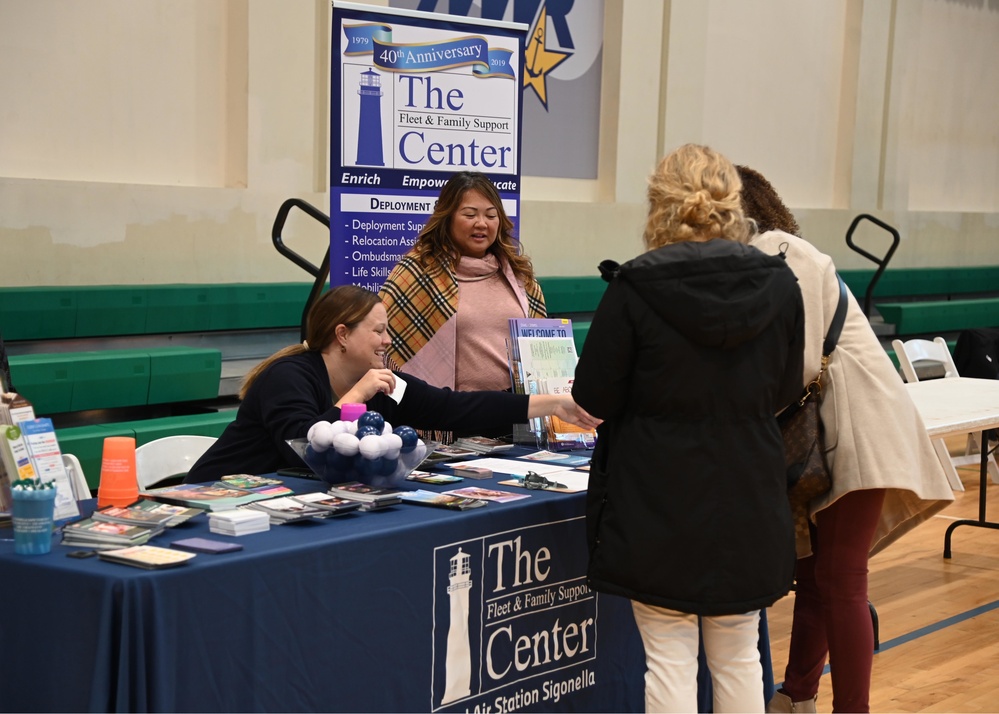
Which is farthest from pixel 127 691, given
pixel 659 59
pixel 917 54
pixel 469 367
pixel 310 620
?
pixel 917 54

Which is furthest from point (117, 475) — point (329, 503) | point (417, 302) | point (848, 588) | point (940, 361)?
point (940, 361)

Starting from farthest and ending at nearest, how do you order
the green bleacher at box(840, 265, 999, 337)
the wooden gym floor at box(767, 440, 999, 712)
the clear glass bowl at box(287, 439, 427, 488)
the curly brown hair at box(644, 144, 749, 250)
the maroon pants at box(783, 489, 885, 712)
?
the green bleacher at box(840, 265, 999, 337)
the wooden gym floor at box(767, 440, 999, 712)
the maroon pants at box(783, 489, 885, 712)
the clear glass bowl at box(287, 439, 427, 488)
the curly brown hair at box(644, 144, 749, 250)

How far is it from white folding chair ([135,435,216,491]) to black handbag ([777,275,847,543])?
1.56m

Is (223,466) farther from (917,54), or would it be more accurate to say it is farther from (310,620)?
(917,54)

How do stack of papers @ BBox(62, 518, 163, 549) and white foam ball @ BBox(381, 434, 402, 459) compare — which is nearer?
stack of papers @ BBox(62, 518, 163, 549)

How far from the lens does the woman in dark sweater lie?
2.94m

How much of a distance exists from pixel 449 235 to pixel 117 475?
1.60 m

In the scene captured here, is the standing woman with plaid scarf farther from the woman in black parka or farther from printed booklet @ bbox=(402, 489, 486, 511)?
the woman in black parka

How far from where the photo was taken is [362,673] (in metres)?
2.39

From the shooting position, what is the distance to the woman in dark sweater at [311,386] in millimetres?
2939

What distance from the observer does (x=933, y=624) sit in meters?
→ 4.40

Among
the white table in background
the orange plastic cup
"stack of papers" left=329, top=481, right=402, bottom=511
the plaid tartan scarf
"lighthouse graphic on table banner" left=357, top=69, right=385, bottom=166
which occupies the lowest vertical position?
the white table in background

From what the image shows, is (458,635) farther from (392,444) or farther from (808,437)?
(808,437)

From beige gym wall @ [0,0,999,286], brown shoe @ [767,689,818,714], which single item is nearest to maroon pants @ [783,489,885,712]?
brown shoe @ [767,689,818,714]
